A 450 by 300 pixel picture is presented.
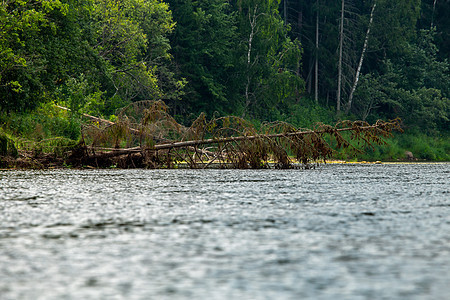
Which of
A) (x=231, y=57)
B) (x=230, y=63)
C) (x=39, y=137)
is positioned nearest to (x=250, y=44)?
(x=231, y=57)

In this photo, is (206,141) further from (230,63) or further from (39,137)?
(230,63)

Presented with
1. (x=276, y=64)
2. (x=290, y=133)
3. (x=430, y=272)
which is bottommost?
(x=430, y=272)

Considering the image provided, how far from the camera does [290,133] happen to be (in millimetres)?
18797

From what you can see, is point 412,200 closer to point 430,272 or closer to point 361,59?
point 430,272

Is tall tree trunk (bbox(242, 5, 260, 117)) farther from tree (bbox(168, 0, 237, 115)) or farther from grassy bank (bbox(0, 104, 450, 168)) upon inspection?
grassy bank (bbox(0, 104, 450, 168))

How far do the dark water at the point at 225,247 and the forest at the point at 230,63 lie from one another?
14.3m

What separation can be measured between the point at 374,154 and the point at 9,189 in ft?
109

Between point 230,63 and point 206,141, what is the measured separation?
27890 mm

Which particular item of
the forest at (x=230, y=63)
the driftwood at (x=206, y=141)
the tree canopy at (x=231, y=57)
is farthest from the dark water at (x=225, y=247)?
the tree canopy at (x=231, y=57)

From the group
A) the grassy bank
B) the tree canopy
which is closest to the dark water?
the grassy bank

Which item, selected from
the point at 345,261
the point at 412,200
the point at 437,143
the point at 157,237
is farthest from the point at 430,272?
the point at 437,143

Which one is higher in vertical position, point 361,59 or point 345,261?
point 361,59

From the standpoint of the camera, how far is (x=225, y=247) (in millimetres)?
4602

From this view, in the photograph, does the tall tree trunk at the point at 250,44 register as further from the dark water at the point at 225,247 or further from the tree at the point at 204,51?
the dark water at the point at 225,247
